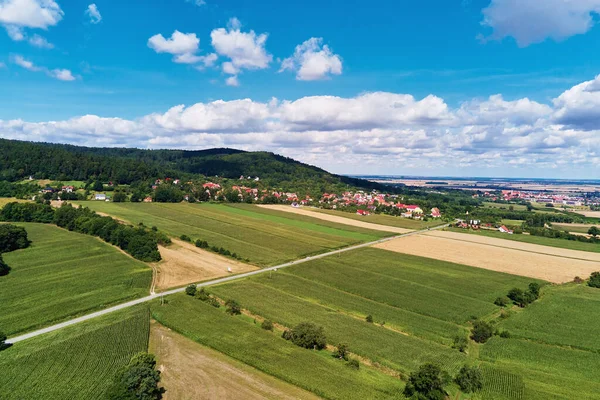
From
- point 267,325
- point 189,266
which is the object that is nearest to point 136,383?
point 267,325

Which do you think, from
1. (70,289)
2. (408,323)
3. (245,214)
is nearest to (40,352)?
(70,289)

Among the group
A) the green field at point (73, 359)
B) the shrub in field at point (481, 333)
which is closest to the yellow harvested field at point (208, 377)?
the green field at point (73, 359)

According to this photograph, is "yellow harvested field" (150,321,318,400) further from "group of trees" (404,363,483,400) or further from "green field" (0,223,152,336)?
"green field" (0,223,152,336)

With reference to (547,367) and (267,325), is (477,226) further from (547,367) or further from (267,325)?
(267,325)

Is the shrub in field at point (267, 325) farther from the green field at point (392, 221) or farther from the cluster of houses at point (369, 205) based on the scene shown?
the cluster of houses at point (369, 205)

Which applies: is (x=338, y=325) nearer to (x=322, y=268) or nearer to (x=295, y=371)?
(x=295, y=371)

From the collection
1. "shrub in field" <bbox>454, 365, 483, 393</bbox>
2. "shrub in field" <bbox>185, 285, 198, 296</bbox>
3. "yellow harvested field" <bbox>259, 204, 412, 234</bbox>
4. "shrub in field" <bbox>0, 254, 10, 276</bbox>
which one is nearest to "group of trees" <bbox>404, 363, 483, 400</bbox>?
"shrub in field" <bbox>454, 365, 483, 393</bbox>

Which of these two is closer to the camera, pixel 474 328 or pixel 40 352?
pixel 40 352
